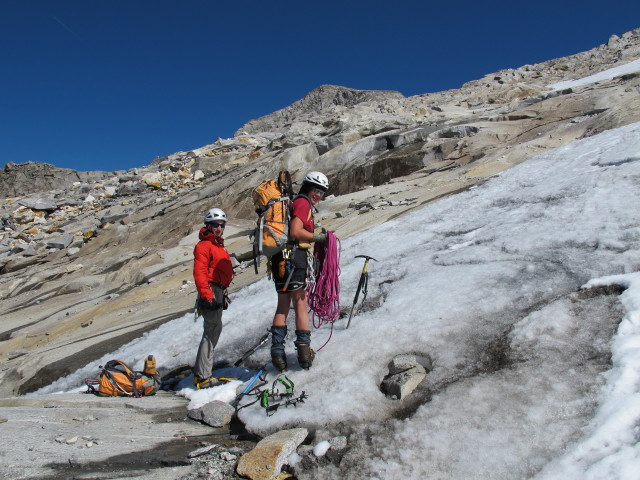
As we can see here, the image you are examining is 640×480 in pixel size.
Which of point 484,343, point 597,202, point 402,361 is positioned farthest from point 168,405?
point 597,202

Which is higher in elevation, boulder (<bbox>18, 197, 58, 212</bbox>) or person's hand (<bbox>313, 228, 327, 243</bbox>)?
boulder (<bbox>18, 197, 58, 212</bbox>)

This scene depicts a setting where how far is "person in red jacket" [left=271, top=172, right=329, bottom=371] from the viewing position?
5.49 metres

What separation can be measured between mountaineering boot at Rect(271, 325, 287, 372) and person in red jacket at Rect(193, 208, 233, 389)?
1021 millimetres

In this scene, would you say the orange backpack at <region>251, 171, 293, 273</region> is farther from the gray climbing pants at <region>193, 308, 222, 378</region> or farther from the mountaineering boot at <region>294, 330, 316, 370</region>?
the gray climbing pants at <region>193, 308, 222, 378</region>

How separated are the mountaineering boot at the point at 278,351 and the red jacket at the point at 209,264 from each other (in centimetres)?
108

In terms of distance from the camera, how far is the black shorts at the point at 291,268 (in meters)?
5.55

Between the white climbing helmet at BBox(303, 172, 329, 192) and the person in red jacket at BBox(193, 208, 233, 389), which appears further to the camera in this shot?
the person in red jacket at BBox(193, 208, 233, 389)

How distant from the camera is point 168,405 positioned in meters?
5.68

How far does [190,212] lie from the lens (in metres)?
25.3

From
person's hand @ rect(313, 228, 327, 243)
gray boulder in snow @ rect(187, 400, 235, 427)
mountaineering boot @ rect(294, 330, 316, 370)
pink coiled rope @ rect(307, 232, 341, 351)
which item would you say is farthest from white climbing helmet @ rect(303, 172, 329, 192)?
gray boulder in snow @ rect(187, 400, 235, 427)

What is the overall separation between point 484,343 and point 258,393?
2.45 m

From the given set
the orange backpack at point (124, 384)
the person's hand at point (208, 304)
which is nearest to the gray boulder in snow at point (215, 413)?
the person's hand at point (208, 304)

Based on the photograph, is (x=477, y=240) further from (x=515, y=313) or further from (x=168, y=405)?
(x=168, y=405)

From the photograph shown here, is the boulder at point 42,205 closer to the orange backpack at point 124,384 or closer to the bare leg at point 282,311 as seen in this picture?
the orange backpack at point 124,384
